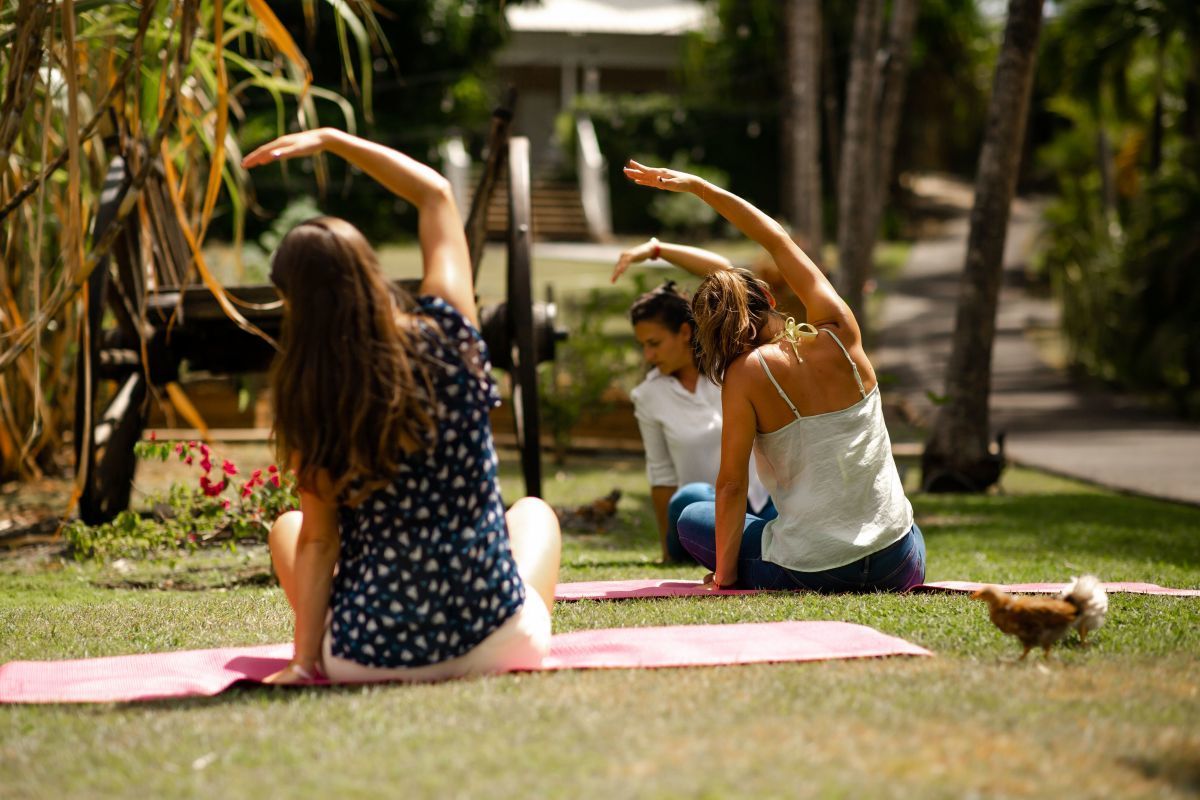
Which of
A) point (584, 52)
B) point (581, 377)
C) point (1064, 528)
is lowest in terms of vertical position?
point (1064, 528)

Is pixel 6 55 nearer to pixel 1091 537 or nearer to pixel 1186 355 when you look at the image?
pixel 1091 537

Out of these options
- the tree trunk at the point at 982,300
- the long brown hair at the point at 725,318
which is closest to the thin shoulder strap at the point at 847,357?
the long brown hair at the point at 725,318

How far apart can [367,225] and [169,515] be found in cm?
1632

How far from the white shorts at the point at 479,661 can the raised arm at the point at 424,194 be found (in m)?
0.80

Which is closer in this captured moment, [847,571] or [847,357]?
[847,357]

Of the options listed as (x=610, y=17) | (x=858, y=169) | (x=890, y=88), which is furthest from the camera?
(x=610, y=17)

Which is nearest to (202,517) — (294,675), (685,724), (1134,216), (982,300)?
(294,675)

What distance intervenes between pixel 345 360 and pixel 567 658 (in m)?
1.10

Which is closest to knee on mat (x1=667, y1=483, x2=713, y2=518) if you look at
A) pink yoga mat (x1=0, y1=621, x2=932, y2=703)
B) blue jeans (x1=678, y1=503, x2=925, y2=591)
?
blue jeans (x1=678, y1=503, x2=925, y2=591)

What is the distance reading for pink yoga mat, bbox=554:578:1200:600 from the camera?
4.69 metres

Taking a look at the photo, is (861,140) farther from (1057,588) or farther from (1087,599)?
(1087,599)

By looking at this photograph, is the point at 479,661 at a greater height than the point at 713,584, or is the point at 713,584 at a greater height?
the point at 479,661

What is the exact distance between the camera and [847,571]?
455 cm

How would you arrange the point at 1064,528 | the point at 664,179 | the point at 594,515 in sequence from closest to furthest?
1. the point at 664,179
2. the point at 1064,528
3. the point at 594,515
